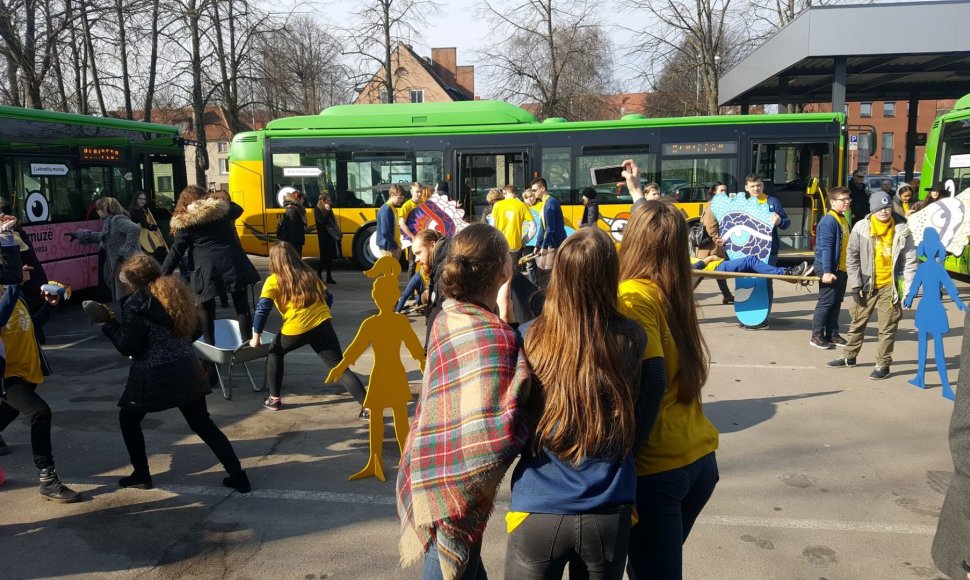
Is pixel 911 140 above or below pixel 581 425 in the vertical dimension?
above

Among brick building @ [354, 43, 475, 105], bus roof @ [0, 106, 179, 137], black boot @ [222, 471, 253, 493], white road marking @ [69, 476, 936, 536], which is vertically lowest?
white road marking @ [69, 476, 936, 536]

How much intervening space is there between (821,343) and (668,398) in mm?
6768

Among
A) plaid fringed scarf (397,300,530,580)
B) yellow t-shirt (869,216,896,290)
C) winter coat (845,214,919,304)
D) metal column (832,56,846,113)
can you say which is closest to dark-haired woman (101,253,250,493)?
plaid fringed scarf (397,300,530,580)

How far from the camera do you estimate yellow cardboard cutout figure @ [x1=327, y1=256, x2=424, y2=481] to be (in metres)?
4.78

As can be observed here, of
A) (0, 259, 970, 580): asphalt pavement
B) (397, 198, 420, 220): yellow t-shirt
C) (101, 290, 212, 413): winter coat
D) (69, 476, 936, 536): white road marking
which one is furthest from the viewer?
(397, 198, 420, 220): yellow t-shirt

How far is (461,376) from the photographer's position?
2182mm

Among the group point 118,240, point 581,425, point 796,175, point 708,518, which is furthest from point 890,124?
point 581,425

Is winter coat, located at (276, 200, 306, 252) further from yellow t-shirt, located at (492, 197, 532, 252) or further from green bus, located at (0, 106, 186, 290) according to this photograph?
yellow t-shirt, located at (492, 197, 532, 252)

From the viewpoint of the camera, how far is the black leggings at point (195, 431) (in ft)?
14.8

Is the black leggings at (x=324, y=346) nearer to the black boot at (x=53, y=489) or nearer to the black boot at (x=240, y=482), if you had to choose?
the black boot at (x=240, y=482)

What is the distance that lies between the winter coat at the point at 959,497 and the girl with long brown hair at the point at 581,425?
31.9 inches

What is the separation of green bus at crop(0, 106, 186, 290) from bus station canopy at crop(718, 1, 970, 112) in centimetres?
1398

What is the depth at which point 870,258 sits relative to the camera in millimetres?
7168

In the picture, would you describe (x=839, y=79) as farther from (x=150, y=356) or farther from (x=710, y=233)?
(x=150, y=356)
